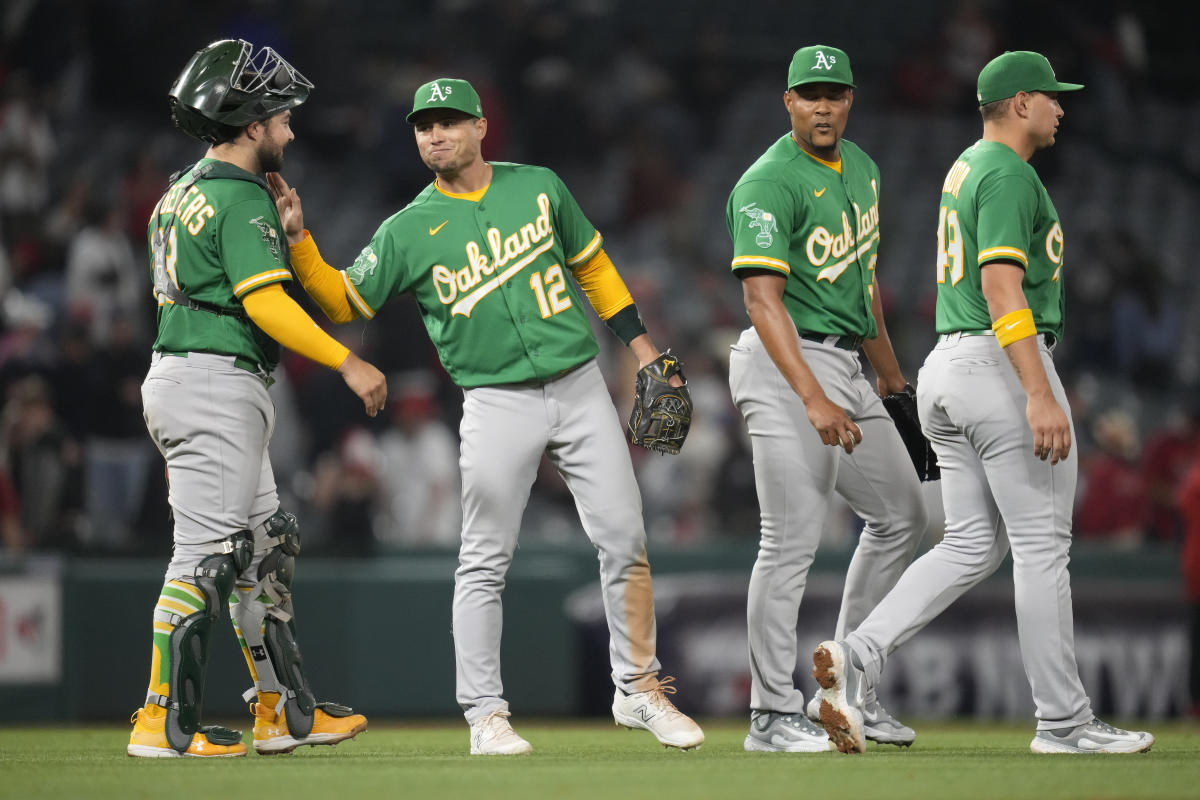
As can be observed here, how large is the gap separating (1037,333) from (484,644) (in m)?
2.07

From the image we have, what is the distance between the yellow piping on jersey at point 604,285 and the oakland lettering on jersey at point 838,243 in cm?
68

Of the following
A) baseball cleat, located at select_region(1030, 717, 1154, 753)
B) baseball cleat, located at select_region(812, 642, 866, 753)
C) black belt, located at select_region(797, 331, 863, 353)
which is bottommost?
baseball cleat, located at select_region(1030, 717, 1154, 753)

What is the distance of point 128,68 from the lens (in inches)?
536

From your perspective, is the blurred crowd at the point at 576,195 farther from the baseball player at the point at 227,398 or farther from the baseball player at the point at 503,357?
the baseball player at the point at 503,357

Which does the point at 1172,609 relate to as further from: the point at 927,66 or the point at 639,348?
the point at 927,66

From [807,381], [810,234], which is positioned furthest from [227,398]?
[810,234]

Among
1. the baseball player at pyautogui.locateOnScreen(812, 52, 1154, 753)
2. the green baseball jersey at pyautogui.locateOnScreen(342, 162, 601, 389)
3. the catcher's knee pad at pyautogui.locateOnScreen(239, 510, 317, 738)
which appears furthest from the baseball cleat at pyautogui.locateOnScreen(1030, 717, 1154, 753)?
the catcher's knee pad at pyautogui.locateOnScreen(239, 510, 317, 738)

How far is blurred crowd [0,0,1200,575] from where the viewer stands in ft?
34.1

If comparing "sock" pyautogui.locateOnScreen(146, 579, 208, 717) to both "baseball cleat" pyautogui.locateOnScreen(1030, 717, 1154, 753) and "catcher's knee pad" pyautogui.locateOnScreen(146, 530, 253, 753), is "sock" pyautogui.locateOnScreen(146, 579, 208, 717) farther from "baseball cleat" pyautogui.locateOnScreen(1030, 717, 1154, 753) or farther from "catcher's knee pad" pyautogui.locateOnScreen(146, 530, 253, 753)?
"baseball cleat" pyautogui.locateOnScreen(1030, 717, 1154, 753)

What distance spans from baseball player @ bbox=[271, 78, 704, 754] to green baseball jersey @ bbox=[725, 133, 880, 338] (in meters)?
0.64

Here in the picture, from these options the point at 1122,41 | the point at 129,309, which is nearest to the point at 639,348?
the point at 129,309

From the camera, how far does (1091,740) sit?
505 cm

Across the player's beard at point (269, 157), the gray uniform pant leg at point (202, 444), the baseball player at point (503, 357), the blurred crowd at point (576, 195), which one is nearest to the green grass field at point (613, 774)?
the baseball player at point (503, 357)

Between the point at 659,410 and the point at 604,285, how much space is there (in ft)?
1.67
